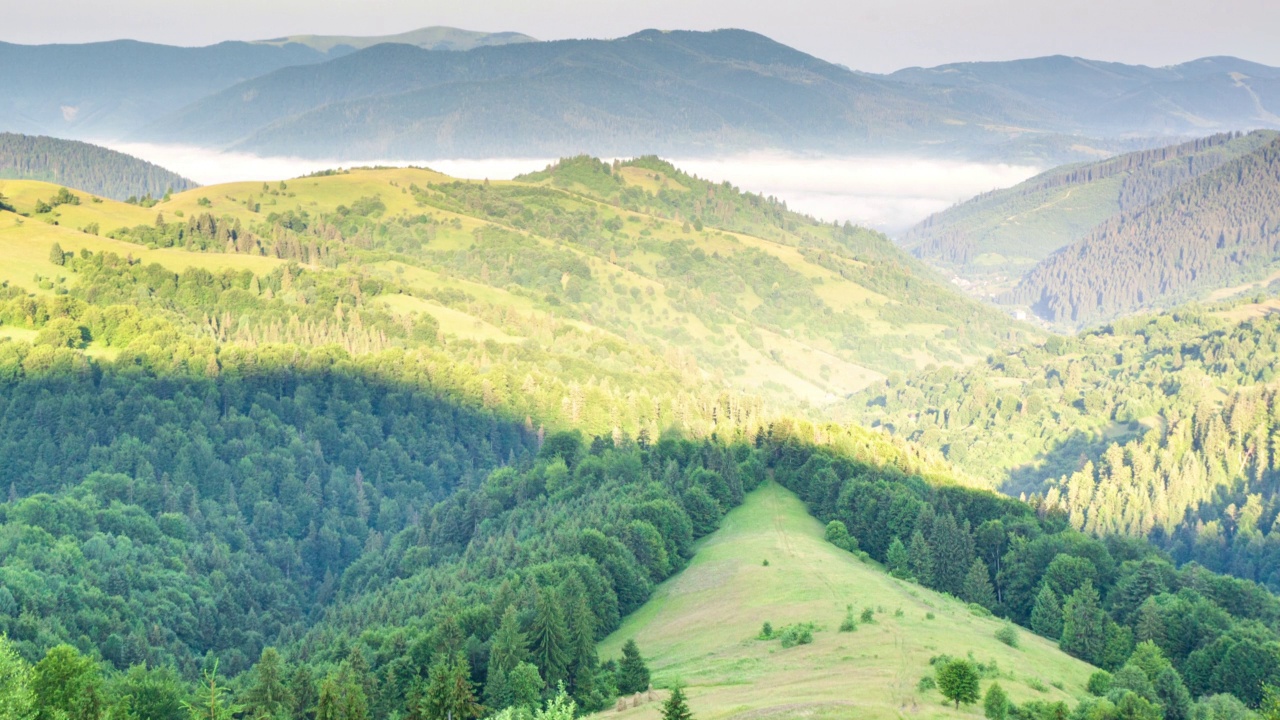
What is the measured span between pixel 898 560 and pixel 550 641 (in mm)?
51412

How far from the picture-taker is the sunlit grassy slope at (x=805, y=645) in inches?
3004

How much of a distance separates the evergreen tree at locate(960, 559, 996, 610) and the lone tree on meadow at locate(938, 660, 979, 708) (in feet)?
182

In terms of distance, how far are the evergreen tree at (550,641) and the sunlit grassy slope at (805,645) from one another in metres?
7.00

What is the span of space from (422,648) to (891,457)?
88156 millimetres

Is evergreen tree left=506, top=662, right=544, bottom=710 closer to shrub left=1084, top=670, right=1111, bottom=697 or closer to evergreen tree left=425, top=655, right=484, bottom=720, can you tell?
evergreen tree left=425, top=655, right=484, bottom=720

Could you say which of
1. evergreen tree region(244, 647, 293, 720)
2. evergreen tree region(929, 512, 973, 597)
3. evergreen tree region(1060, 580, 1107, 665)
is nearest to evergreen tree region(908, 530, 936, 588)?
evergreen tree region(929, 512, 973, 597)

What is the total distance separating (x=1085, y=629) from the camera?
368ft

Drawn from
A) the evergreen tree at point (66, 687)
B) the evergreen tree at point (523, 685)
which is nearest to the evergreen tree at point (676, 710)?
the evergreen tree at point (523, 685)

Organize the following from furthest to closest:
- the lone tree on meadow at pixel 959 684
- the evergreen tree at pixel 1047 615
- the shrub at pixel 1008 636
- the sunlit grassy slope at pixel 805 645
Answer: the evergreen tree at pixel 1047 615, the shrub at pixel 1008 636, the sunlit grassy slope at pixel 805 645, the lone tree on meadow at pixel 959 684

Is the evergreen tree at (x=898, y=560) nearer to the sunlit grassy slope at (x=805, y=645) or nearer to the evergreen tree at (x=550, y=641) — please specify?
the sunlit grassy slope at (x=805, y=645)

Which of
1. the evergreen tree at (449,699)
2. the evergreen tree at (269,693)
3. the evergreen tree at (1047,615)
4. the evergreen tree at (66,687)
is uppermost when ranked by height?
the evergreen tree at (66,687)

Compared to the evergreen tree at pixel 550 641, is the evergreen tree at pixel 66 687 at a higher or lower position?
higher

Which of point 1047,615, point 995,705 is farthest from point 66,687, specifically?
point 1047,615

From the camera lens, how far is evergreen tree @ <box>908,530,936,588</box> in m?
134
